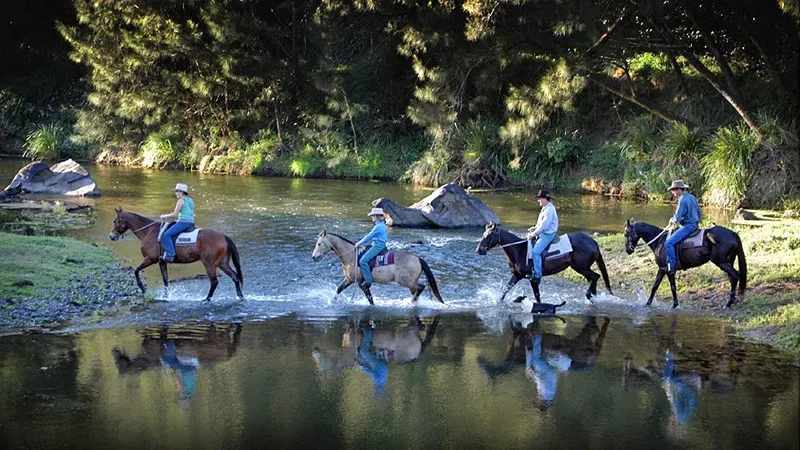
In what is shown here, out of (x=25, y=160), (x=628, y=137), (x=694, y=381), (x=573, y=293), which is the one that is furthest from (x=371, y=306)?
(x=25, y=160)

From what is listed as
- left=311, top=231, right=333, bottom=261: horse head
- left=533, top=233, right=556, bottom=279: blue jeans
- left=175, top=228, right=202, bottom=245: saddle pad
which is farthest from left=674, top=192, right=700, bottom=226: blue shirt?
left=175, top=228, right=202, bottom=245: saddle pad

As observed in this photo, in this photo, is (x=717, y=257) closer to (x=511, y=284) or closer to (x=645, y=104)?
(x=511, y=284)

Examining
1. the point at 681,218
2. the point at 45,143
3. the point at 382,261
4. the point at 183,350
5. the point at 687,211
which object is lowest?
the point at 183,350

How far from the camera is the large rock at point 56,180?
107ft

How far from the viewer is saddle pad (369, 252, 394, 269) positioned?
54.4 feet

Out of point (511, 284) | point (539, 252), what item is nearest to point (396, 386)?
point (511, 284)

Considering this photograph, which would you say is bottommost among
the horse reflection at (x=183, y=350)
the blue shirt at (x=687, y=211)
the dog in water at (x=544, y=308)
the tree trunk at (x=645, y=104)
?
the horse reflection at (x=183, y=350)

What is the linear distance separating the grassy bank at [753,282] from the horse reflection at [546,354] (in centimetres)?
254

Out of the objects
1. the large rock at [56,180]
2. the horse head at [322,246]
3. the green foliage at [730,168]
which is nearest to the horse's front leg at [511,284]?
the horse head at [322,246]

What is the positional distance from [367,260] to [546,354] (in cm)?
456

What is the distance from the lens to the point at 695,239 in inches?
657

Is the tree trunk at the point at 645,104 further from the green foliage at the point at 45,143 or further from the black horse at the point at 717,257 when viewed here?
the green foliage at the point at 45,143

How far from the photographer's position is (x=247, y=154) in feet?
143

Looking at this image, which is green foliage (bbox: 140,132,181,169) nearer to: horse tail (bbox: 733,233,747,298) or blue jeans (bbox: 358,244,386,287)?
blue jeans (bbox: 358,244,386,287)
